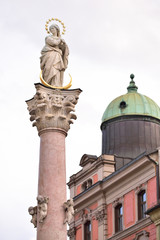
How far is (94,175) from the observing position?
53719mm

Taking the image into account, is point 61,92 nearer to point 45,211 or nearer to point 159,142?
point 45,211

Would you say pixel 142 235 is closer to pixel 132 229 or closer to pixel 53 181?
pixel 132 229

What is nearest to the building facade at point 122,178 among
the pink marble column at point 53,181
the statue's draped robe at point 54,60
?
the statue's draped robe at point 54,60

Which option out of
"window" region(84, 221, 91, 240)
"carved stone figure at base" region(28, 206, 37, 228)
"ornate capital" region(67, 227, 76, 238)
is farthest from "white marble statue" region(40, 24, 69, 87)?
"ornate capital" region(67, 227, 76, 238)

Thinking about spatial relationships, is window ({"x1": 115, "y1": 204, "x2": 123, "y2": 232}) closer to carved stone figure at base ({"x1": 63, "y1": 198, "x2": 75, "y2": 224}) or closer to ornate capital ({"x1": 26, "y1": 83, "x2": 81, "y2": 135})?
ornate capital ({"x1": 26, "y1": 83, "x2": 81, "y2": 135})

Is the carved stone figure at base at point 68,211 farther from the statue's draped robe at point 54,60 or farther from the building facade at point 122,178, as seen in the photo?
the building facade at point 122,178

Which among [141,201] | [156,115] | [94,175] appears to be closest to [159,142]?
[156,115]

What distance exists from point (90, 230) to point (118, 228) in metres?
3.96

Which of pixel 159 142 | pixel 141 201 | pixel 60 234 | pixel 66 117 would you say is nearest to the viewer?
pixel 60 234

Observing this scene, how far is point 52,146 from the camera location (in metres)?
25.0

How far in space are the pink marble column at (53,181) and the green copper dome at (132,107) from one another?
31.9m

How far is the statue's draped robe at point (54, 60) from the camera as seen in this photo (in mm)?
26500

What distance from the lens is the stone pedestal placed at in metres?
23.9

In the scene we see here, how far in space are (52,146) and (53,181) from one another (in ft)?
4.13
